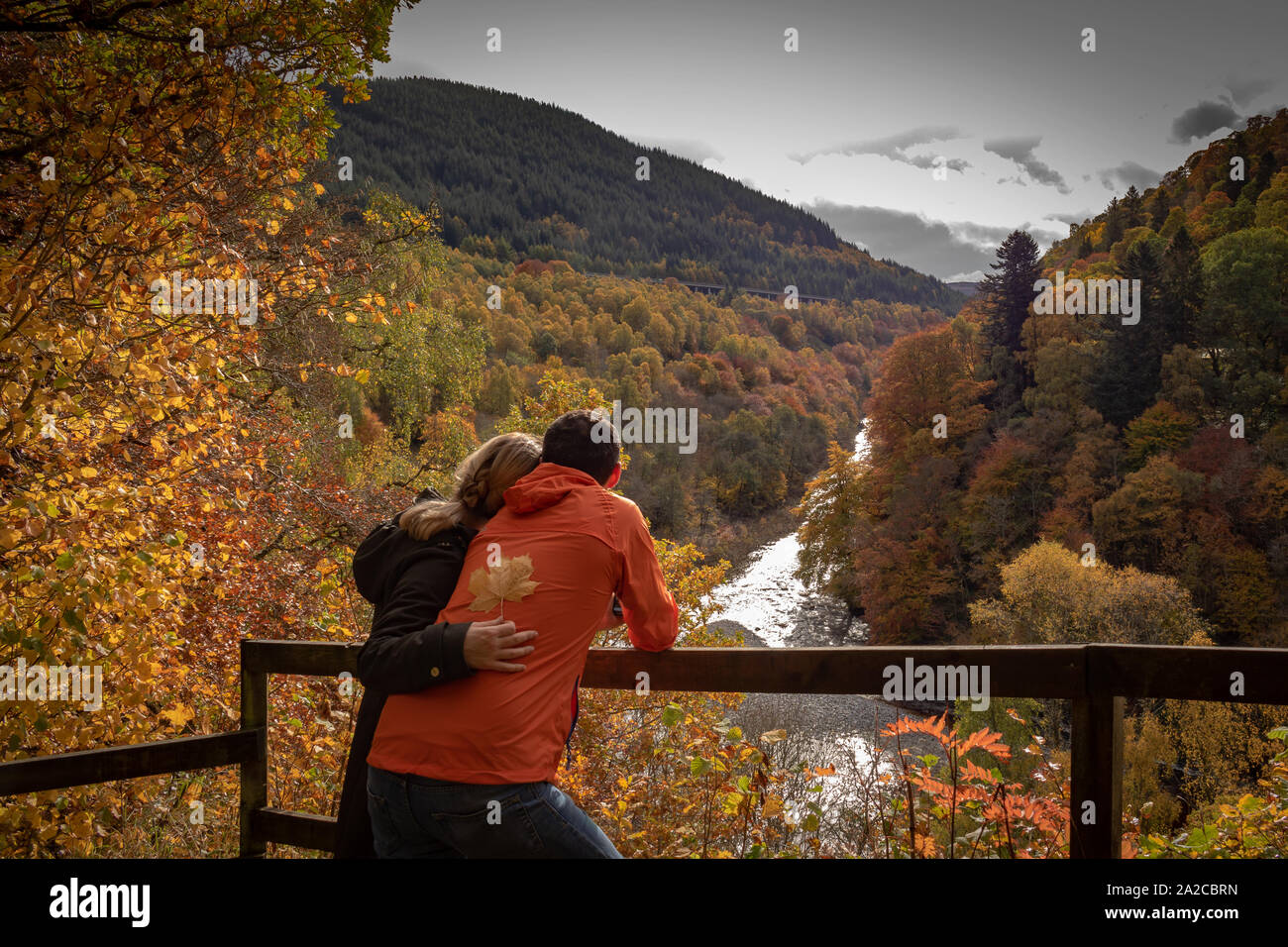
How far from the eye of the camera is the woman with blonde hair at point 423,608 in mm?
1936

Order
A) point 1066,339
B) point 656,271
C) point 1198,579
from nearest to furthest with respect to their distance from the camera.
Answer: point 1198,579, point 1066,339, point 656,271

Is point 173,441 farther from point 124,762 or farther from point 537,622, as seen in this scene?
point 537,622

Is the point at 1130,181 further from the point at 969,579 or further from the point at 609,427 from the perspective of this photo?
the point at 609,427

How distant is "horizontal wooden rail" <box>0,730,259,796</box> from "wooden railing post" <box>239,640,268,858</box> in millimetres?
38

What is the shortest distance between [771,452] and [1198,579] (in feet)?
132

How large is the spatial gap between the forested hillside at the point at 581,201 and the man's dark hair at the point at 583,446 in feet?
301

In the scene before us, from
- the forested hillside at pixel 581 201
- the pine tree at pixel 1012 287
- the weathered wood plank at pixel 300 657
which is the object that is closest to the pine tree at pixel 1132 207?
the pine tree at pixel 1012 287

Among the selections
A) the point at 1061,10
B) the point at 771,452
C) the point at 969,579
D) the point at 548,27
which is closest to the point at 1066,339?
the point at 969,579

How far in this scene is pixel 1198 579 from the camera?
40.1 m

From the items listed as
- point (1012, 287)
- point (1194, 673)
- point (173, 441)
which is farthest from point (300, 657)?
point (1012, 287)

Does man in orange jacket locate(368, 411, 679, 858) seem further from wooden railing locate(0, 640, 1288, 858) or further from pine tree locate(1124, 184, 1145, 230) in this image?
pine tree locate(1124, 184, 1145, 230)

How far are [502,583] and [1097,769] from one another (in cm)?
156

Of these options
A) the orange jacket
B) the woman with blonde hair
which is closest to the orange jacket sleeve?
the orange jacket
